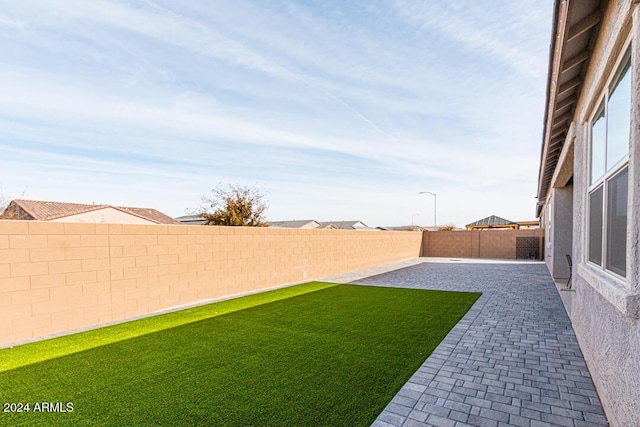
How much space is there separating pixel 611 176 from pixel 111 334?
6.92 metres

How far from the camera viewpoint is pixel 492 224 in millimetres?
30438

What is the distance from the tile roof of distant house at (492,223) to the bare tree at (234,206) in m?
20.1

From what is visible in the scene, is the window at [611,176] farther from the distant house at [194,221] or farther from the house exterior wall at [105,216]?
the house exterior wall at [105,216]

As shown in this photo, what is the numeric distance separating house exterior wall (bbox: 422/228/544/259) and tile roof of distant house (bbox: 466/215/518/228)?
6.51 metres

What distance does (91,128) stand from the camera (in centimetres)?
1211

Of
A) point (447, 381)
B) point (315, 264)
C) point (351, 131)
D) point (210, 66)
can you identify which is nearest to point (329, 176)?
point (351, 131)

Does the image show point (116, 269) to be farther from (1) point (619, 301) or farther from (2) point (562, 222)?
(2) point (562, 222)

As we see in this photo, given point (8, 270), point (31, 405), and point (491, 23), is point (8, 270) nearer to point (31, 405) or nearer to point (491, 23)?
point (31, 405)

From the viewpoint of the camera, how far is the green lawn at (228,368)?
2.91 m

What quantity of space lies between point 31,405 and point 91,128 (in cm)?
1185

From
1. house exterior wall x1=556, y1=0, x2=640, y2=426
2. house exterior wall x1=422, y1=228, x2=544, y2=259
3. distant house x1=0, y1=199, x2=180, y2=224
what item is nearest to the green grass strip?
house exterior wall x1=556, y1=0, x2=640, y2=426

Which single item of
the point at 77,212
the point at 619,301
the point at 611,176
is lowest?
the point at 619,301

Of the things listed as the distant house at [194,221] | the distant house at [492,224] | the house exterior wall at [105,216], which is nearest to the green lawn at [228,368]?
the distant house at [194,221]

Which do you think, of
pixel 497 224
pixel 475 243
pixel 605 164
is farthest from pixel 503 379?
pixel 497 224
